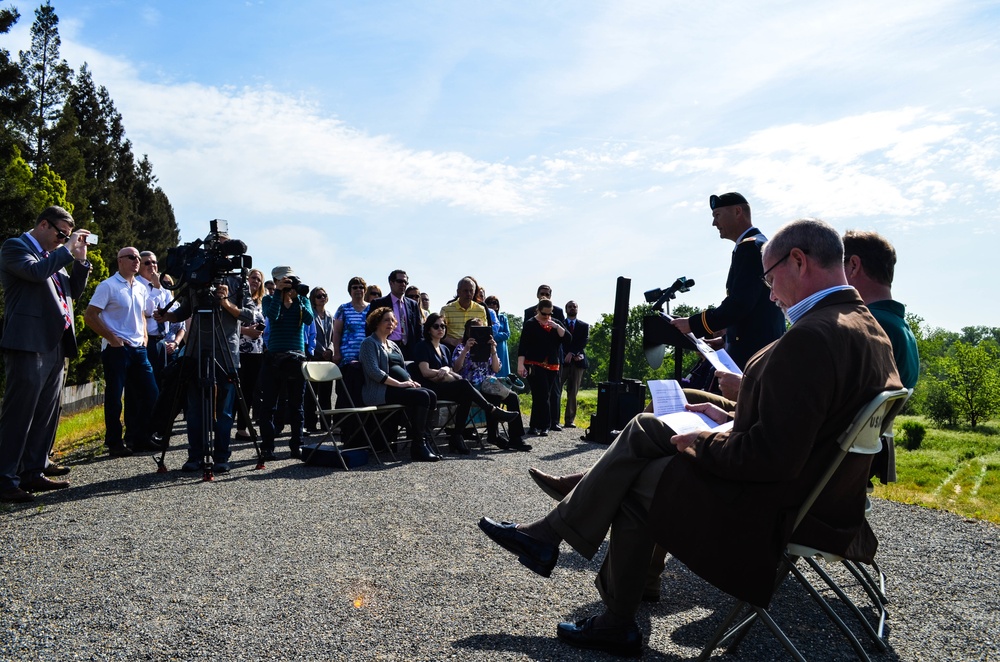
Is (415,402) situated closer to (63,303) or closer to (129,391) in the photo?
(129,391)

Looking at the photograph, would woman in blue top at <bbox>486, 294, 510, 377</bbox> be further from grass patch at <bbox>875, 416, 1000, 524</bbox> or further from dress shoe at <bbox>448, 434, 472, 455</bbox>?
grass patch at <bbox>875, 416, 1000, 524</bbox>

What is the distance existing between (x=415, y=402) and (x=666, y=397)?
5.43m

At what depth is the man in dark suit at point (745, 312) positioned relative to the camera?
493 cm

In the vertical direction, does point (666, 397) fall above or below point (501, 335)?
below

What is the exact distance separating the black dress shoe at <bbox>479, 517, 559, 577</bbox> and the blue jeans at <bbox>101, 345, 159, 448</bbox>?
5.82 meters

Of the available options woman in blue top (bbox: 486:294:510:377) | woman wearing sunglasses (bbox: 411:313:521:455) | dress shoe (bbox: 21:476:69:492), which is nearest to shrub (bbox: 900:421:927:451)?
woman in blue top (bbox: 486:294:510:377)

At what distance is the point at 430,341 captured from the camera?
9609 mm

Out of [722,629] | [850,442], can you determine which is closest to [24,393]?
[722,629]

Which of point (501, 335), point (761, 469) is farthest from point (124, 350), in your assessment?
point (761, 469)

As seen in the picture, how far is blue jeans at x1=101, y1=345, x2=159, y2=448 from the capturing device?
818 centimetres

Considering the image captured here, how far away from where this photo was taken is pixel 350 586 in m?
3.93

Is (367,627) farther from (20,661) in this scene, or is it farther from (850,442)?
(850,442)

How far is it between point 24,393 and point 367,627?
422 centimetres

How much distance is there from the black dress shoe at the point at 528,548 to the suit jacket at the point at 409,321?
6.95 m
